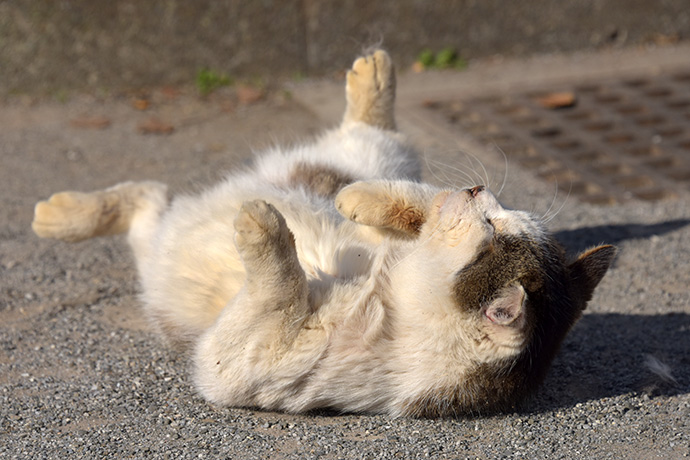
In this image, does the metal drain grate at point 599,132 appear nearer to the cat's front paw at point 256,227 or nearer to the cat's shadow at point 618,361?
the cat's shadow at point 618,361

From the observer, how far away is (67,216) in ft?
11.7

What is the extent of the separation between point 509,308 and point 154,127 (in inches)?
152

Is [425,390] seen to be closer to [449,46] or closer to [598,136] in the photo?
[598,136]

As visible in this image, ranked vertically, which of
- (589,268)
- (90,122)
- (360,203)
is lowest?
(90,122)

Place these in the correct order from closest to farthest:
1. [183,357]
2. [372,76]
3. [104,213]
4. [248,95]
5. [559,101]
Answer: [183,357], [104,213], [372,76], [559,101], [248,95]

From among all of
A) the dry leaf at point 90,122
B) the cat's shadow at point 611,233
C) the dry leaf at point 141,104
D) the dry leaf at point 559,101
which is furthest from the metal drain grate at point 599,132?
the dry leaf at point 90,122

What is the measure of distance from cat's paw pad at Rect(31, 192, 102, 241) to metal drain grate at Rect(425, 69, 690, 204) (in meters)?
2.78

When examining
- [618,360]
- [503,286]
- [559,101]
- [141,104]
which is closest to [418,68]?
[559,101]

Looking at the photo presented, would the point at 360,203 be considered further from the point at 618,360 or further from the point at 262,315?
the point at 618,360

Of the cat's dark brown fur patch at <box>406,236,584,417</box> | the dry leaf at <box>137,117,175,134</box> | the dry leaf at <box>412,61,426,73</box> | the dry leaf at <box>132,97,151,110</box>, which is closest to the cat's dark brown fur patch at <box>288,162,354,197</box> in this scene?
the cat's dark brown fur patch at <box>406,236,584,417</box>

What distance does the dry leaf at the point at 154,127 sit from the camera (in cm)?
567

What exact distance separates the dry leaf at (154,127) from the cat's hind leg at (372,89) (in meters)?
2.05

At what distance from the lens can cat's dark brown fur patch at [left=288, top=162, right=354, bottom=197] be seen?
3.47m

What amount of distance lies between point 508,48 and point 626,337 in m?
3.97
